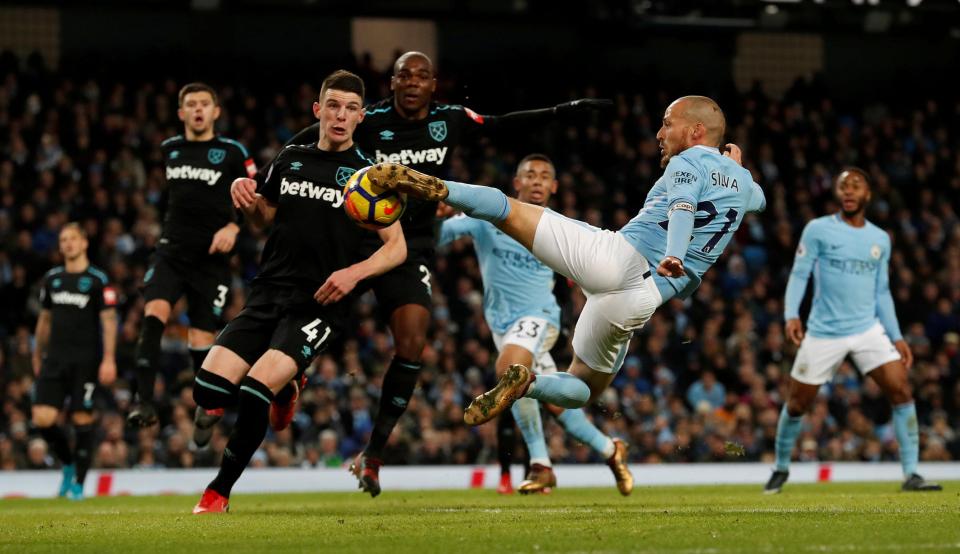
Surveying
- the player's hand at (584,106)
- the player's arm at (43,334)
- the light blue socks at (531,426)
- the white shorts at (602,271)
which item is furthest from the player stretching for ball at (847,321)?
the player's arm at (43,334)

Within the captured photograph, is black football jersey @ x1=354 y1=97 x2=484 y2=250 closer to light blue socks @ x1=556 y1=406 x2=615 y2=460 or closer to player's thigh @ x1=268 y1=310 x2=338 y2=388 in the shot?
player's thigh @ x1=268 y1=310 x2=338 y2=388

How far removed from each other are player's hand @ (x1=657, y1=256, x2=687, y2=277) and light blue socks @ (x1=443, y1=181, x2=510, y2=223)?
950 millimetres

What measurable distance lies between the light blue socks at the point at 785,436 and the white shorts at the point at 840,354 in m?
0.37

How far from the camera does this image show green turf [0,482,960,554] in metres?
6.05

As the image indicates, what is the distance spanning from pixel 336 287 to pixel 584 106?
244 centimetres

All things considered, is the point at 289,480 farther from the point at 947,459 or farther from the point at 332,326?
the point at 947,459

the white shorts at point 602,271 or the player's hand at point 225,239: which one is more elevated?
the player's hand at point 225,239

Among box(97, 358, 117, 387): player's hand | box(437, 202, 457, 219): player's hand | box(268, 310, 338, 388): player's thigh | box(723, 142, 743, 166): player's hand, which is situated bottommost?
box(97, 358, 117, 387): player's hand

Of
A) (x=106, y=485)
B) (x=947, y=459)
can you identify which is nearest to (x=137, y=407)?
(x=106, y=485)

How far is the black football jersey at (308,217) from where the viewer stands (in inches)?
339

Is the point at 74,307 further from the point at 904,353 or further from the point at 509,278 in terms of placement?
the point at 904,353

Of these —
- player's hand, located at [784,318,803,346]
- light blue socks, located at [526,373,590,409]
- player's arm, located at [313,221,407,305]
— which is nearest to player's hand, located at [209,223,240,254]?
player's arm, located at [313,221,407,305]

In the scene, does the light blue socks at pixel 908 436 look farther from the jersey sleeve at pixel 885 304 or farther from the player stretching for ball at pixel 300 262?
the player stretching for ball at pixel 300 262

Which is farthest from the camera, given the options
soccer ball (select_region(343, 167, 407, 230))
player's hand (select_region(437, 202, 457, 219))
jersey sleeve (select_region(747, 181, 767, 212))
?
player's hand (select_region(437, 202, 457, 219))
